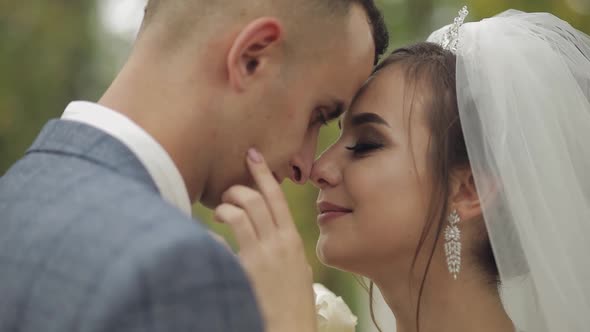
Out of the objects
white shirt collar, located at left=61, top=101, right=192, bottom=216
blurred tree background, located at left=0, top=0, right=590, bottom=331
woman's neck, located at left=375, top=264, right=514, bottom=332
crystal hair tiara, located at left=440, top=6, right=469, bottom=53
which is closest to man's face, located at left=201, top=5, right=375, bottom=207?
white shirt collar, located at left=61, top=101, right=192, bottom=216

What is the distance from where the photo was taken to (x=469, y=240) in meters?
3.74

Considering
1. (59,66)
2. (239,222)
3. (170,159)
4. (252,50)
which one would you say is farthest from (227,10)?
(59,66)

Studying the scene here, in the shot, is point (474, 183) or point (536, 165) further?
point (474, 183)

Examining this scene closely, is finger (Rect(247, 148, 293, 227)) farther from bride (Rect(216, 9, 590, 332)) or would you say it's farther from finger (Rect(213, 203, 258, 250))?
bride (Rect(216, 9, 590, 332))

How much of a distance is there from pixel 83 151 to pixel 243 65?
0.56 meters

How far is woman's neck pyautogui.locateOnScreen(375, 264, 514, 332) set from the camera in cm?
371

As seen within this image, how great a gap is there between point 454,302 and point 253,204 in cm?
131

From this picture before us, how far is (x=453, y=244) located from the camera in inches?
145

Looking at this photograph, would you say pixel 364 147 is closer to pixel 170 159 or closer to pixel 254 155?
pixel 254 155

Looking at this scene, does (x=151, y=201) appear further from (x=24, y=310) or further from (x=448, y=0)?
(x=448, y=0)

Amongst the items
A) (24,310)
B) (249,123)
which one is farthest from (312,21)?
(24,310)

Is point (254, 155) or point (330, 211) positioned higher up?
point (254, 155)

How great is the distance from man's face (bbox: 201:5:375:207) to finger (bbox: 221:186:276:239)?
0.14 ft

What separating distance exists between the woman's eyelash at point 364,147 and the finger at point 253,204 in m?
0.93
